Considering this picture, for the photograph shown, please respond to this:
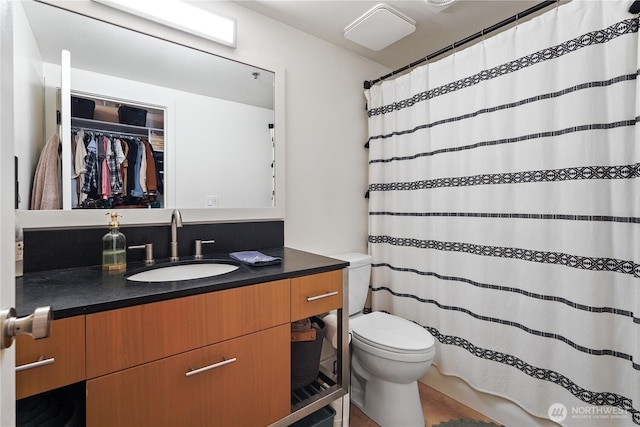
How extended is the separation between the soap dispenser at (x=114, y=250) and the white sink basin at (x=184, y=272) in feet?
0.30

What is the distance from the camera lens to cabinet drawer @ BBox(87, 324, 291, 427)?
811 mm

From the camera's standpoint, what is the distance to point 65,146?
119 centimetres

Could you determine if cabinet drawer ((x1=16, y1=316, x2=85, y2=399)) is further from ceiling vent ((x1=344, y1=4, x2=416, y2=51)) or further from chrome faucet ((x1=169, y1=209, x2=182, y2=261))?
ceiling vent ((x1=344, y1=4, x2=416, y2=51))

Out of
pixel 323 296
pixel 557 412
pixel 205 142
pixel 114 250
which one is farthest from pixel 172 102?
pixel 557 412

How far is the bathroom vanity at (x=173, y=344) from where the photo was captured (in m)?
0.75

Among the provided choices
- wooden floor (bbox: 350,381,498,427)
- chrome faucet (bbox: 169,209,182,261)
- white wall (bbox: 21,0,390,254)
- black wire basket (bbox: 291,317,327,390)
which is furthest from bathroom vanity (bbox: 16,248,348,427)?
white wall (bbox: 21,0,390,254)

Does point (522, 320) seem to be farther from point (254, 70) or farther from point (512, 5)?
point (254, 70)

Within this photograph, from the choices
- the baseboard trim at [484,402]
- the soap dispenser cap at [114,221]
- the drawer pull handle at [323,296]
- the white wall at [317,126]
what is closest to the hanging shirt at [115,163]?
the soap dispenser cap at [114,221]

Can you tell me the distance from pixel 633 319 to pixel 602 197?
47 cm

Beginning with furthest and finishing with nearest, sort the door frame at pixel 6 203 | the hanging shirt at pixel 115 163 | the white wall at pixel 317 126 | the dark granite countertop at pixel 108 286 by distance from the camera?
the white wall at pixel 317 126, the hanging shirt at pixel 115 163, the dark granite countertop at pixel 108 286, the door frame at pixel 6 203

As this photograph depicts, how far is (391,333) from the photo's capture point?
157 cm

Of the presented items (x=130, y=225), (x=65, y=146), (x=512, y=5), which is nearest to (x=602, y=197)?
(x=512, y=5)

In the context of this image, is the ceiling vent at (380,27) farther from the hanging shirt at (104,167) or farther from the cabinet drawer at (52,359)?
the cabinet drawer at (52,359)

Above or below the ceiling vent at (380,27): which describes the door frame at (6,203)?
below
